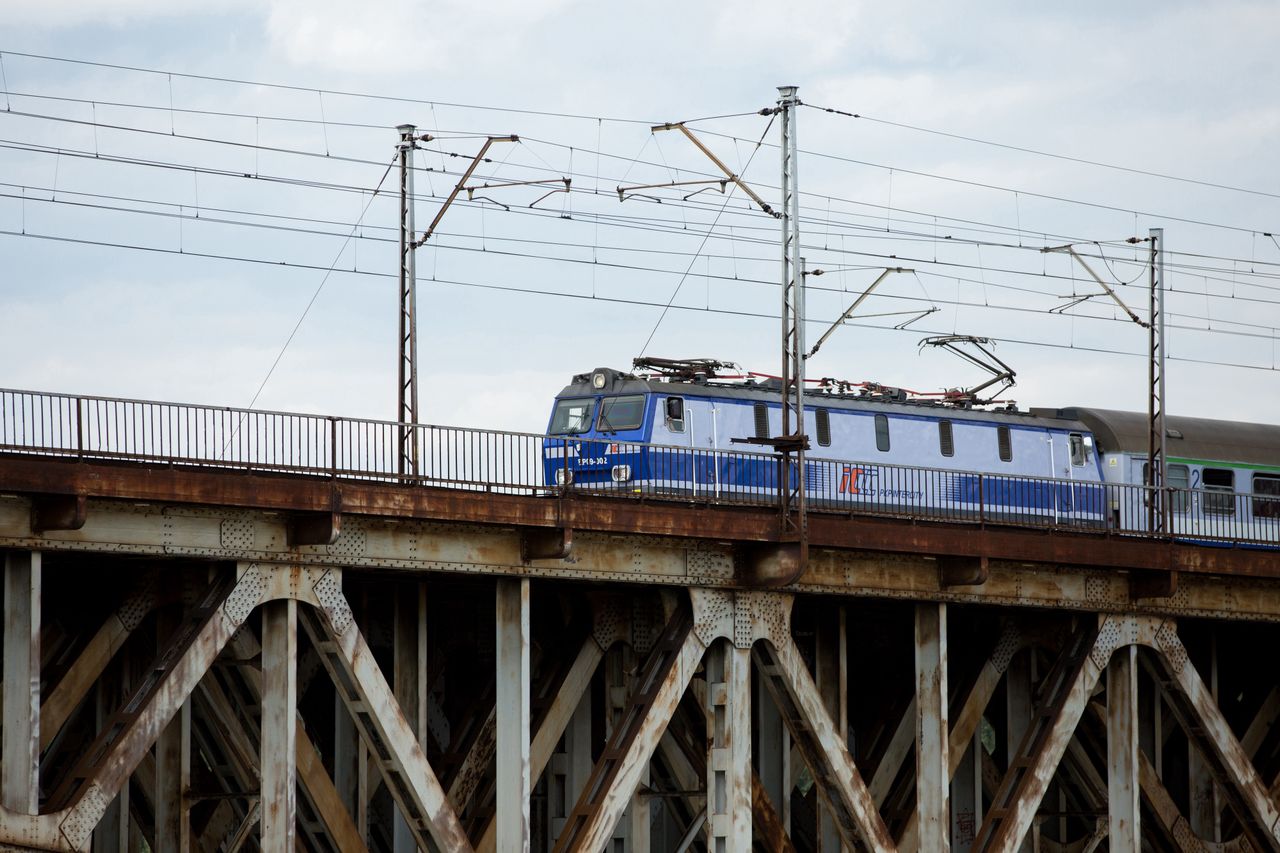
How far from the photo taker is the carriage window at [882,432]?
45500mm

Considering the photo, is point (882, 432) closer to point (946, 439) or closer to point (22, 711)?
point (946, 439)

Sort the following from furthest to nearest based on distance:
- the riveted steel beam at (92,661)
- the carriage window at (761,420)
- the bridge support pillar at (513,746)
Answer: the carriage window at (761,420)
the bridge support pillar at (513,746)
the riveted steel beam at (92,661)

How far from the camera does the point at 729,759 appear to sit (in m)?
33.0

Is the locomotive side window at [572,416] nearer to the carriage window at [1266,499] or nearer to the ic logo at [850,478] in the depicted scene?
the ic logo at [850,478]

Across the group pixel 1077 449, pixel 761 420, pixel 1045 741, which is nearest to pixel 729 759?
pixel 1045 741

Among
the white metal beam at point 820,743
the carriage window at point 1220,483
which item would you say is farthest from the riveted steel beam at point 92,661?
the carriage window at point 1220,483

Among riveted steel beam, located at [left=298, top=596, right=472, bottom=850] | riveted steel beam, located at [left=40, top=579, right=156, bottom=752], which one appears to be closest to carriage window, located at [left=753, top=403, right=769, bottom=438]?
riveted steel beam, located at [left=298, top=596, right=472, bottom=850]

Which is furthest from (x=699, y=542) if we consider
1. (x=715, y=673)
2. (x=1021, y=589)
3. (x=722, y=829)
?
(x=1021, y=589)

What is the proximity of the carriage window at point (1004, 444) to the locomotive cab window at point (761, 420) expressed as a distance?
766cm

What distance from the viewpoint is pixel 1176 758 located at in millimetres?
48906

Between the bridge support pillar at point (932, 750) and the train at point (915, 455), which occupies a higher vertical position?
the train at point (915, 455)

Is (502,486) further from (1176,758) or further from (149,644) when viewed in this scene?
(1176,758)

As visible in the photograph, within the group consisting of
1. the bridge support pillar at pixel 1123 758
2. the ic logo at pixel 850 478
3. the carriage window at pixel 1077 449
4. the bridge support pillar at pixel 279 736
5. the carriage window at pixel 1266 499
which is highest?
Answer: the carriage window at pixel 1077 449

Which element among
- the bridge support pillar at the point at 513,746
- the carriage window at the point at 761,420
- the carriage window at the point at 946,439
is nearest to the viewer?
the bridge support pillar at the point at 513,746
